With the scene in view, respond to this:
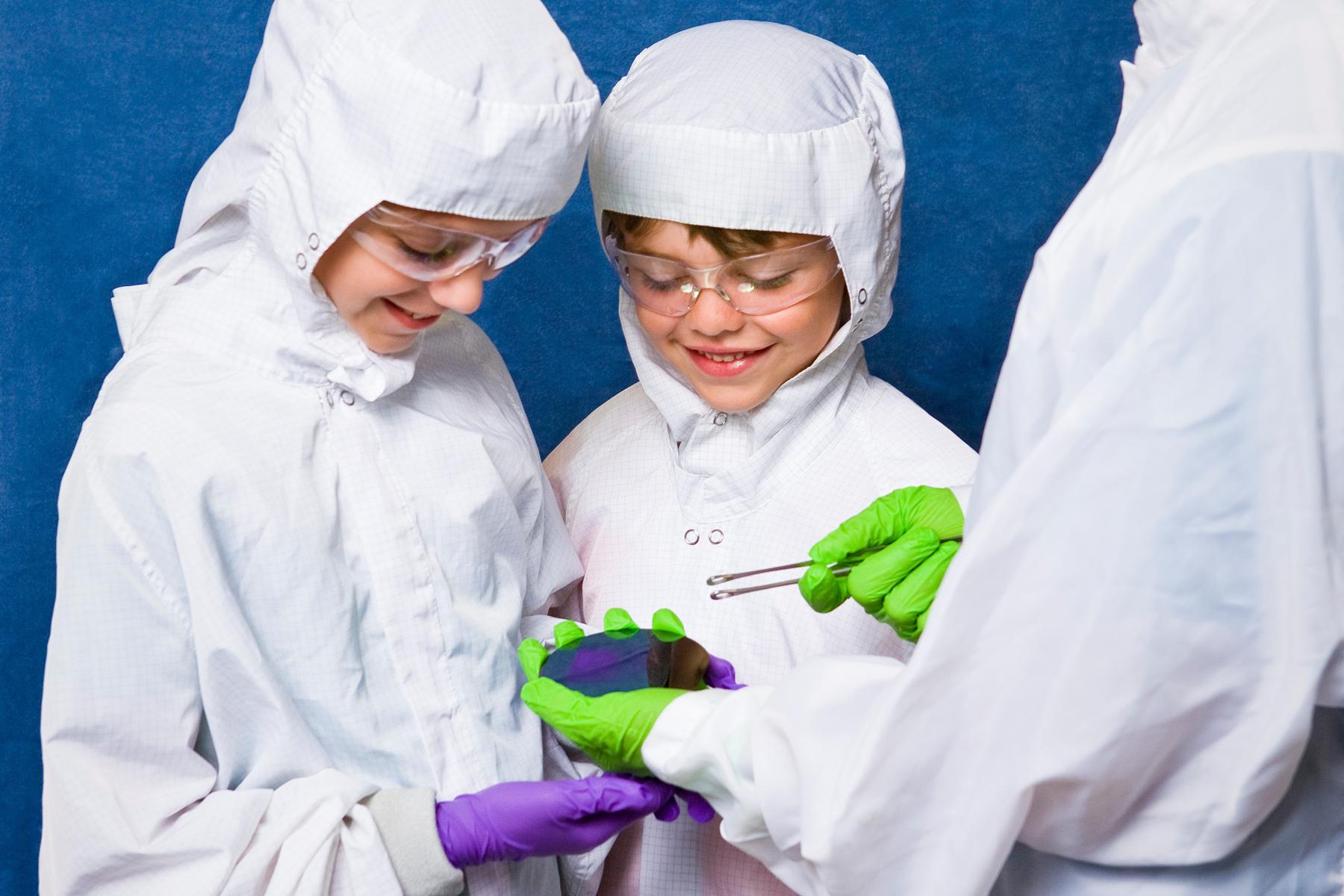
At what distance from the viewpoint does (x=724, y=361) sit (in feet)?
5.84

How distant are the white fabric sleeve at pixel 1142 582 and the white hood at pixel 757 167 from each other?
646 millimetres

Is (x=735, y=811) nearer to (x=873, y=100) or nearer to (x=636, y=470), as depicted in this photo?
(x=636, y=470)

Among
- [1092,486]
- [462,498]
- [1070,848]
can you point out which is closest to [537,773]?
[462,498]

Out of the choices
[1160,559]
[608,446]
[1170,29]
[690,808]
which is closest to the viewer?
[1160,559]

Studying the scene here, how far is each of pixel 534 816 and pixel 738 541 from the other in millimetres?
502

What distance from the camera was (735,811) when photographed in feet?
4.17

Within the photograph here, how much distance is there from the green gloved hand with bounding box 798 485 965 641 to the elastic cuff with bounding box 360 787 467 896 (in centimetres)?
51

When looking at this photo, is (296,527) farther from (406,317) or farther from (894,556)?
(894,556)

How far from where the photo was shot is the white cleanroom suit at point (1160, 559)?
984mm

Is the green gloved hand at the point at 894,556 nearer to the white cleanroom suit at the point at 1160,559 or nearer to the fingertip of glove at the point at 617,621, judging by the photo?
the fingertip of glove at the point at 617,621

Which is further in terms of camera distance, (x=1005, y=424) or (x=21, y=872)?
(x=21, y=872)

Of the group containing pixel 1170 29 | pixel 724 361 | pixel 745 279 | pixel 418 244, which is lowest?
pixel 724 361

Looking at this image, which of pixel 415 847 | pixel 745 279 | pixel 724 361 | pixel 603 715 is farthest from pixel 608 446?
pixel 415 847

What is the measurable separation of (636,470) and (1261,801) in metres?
1.02
